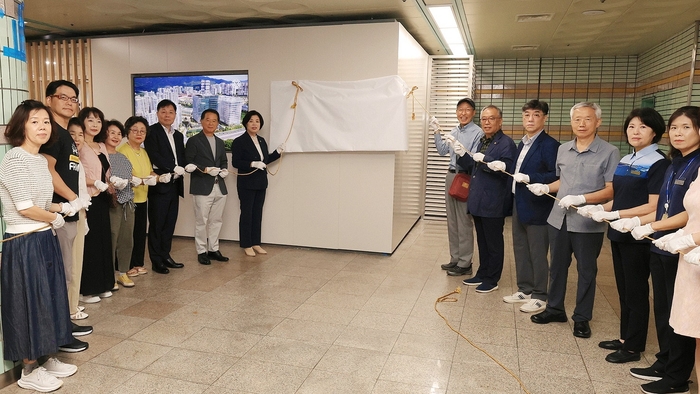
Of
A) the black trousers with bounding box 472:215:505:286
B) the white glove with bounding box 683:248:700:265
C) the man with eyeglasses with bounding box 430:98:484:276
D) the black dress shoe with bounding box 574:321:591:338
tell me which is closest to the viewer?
the white glove with bounding box 683:248:700:265

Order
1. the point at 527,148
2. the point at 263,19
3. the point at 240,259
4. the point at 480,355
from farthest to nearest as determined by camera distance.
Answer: the point at 263,19
the point at 240,259
the point at 527,148
the point at 480,355

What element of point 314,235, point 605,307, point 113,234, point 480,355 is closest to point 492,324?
point 480,355

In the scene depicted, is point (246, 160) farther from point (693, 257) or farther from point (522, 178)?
point (693, 257)

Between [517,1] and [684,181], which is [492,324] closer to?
[684,181]

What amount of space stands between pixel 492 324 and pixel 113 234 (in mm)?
3257

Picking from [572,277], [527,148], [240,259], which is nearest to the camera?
[527,148]

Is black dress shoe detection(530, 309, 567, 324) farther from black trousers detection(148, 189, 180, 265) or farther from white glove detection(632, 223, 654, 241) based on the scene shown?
black trousers detection(148, 189, 180, 265)

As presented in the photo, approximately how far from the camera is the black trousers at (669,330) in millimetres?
2660

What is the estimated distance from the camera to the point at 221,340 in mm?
3350

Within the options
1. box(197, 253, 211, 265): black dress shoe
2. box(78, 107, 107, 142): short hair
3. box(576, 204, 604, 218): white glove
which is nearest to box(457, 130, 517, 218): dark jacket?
box(576, 204, 604, 218): white glove

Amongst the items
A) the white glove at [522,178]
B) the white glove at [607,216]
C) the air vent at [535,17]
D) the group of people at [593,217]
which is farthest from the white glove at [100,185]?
the air vent at [535,17]

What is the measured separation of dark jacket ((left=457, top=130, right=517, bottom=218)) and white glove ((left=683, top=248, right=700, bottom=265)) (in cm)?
210

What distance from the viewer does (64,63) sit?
6.70 m

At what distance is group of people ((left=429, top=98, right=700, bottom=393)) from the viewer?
2585mm
